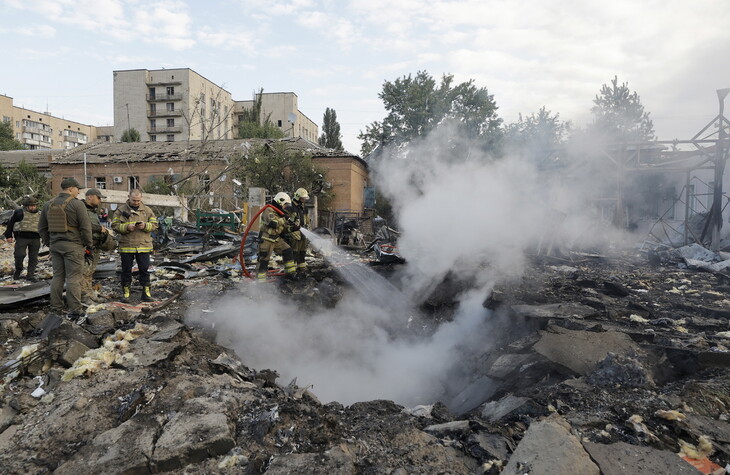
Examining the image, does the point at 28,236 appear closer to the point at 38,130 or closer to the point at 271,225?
the point at 271,225

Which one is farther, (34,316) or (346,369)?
(346,369)

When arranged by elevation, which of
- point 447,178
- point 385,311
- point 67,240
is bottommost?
point 385,311

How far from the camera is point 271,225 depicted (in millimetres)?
6566

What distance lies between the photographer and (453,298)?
6766mm

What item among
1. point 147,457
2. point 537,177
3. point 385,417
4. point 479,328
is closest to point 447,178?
point 479,328

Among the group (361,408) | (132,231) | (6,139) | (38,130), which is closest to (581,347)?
(361,408)

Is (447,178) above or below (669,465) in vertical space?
above

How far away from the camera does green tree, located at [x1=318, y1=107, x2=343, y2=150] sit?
37500 millimetres

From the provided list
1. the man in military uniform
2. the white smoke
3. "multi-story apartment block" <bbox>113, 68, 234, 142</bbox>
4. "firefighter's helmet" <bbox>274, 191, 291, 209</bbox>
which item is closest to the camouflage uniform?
"firefighter's helmet" <bbox>274, 191, 291, 209</bbox>

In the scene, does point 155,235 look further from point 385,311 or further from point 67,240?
point 385,311

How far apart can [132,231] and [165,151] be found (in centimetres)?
2492

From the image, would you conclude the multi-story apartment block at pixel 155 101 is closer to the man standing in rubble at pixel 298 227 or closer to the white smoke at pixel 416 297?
the white smoke at pixel 416 297

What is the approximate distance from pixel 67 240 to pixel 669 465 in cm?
589

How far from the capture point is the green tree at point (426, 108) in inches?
928
